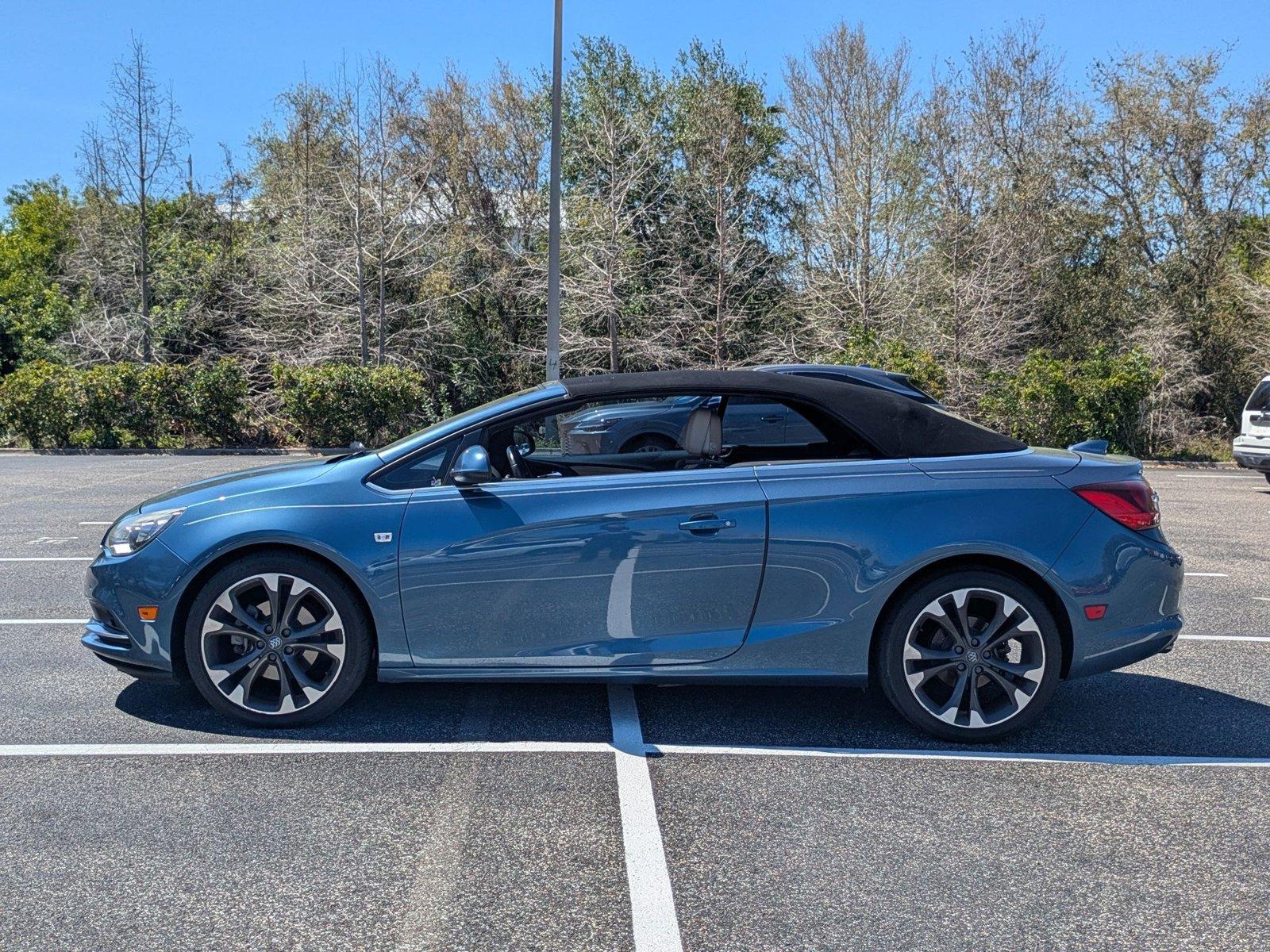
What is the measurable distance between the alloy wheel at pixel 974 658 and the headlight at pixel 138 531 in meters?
3.10

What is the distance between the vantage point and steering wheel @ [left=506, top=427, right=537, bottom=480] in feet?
16.3

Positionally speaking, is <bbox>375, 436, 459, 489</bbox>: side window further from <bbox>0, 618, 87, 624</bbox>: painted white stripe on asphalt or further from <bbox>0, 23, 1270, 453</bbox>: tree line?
<bbox>0, 23, 1270, 453</bbox>: tree line

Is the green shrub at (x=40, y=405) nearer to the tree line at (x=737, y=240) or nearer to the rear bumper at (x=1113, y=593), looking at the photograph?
the tree line at (x=737, y=240)

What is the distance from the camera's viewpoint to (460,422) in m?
4.80

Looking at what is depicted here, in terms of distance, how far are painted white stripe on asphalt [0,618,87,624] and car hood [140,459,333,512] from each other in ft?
6.88

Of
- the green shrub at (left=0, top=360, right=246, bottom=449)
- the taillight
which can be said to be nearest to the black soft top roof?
the taillight

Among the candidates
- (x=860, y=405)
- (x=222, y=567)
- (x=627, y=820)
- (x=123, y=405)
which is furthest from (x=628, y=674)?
(x=123, y=405)

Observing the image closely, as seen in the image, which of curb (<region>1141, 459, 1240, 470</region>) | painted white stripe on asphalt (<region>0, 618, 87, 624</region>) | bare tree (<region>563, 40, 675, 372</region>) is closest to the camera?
painted white stripe on asphalt (<region>0, 618, 87, 624</region>)

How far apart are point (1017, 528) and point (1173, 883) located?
154 cm

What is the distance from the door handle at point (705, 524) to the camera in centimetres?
443

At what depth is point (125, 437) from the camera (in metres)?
21.8

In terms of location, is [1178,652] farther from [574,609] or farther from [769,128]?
[769,128]

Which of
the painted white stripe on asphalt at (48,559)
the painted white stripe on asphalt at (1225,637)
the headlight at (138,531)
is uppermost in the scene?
the headlight at (138,531)

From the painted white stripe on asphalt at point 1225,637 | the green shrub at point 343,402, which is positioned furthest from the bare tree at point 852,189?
the painted white stripe on asphalt at point 1225,637
